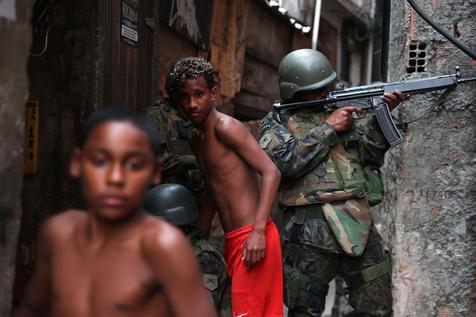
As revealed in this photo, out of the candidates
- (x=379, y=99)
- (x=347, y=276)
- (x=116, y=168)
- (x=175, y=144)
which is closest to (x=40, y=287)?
(x=116, y=168)

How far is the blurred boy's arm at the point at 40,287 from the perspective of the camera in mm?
2156

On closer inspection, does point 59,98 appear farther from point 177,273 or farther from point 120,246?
point 177,273

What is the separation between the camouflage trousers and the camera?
3918mm

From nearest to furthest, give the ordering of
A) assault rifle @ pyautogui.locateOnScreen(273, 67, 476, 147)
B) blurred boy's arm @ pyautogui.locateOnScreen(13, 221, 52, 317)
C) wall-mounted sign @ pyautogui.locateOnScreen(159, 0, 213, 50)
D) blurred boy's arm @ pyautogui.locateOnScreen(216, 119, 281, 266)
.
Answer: blurred boy's arm @ pyautogui.locateOnScreen(13, 221, 52, 317) < blurred boy's arm @ pyautogui.locateOnScreen(216, 119, 281, 266) < assault rifle @ pyautogui.locateOnScreen(273, 67, 476, 147) < wall-mounted sign @ pyautogui.locateOnScreen(159, 0, 213, 50)

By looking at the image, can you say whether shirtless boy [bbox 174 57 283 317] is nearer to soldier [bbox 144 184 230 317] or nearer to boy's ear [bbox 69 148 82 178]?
Result: soldier [bbox 144 184 230 317]

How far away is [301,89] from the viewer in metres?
4.12

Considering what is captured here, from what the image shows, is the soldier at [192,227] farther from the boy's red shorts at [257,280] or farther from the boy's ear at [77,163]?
the boy's ear at [77,163]

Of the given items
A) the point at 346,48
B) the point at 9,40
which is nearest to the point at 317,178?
the point at 9,40

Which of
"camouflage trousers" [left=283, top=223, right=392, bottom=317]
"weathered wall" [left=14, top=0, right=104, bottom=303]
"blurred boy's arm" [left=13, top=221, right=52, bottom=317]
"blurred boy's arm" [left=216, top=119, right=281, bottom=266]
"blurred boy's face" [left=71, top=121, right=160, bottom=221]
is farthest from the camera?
"weathered wall" [left=14, top=0, right=104, bottom=303]

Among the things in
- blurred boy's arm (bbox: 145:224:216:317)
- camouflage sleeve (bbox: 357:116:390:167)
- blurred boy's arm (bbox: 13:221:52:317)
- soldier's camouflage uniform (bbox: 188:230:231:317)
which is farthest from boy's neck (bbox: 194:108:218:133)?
blurred boy's arm (bbox: 145:224:216:317)

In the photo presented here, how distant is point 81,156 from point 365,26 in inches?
483

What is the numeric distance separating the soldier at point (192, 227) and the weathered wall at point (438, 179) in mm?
1247

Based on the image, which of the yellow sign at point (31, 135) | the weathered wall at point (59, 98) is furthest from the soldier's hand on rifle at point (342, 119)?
the yellow sign at point (31, 135)

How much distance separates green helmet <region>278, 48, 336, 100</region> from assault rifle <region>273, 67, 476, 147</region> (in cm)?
7
